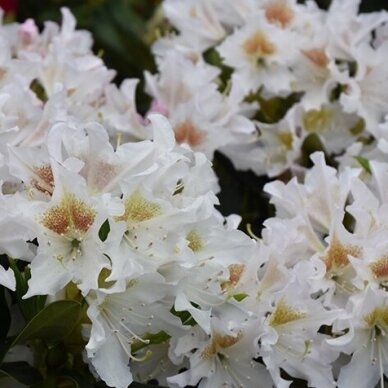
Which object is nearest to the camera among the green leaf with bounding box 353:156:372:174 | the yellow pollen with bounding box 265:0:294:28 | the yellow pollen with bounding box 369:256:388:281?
the yellow pollen with bounding box 369:256:388:281

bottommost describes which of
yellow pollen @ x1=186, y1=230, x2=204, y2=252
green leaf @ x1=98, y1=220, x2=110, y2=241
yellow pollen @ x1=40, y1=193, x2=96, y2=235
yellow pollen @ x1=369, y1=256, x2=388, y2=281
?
yellow pollen @ x1=369, y1=256, x2=388, y2=281

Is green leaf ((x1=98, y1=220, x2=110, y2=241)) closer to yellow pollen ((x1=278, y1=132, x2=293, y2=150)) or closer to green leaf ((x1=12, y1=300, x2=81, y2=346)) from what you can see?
green leaf ((x1=12, y1=300, x2=81, y2=346))

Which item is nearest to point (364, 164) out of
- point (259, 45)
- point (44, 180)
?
point (259, 45)

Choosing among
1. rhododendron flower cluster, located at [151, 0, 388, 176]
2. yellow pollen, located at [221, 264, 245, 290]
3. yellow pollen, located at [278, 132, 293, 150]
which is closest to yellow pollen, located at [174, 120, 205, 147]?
rhododendron flower cluster, located at [151, 0, 388, 176]

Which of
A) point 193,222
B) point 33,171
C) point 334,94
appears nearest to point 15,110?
point 33,171

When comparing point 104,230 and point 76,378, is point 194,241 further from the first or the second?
point 76,378

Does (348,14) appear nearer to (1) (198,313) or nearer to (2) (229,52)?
(2) (229,52)
